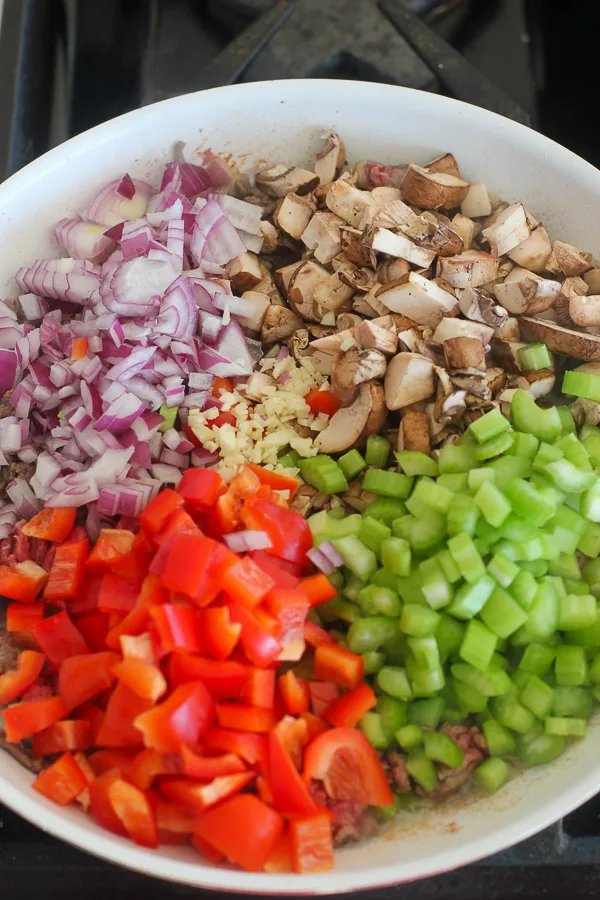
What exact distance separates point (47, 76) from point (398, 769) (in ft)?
6.46

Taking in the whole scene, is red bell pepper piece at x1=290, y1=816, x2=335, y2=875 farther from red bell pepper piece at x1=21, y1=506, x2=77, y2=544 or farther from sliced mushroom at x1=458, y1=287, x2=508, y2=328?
sliced mushroom at x1=458, y1=287, x2=508, y2=328

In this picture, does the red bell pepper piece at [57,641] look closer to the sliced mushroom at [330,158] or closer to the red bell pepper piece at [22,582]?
the red bell pepper piece at [22,582]

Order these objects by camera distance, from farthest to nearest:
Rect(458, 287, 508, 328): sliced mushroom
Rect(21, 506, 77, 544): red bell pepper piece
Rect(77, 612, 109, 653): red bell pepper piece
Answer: Rect(458, 287, 508, 328): sliced mushroom
Rect(21, 506, 77, 544): red bell pepper piece
Rect(77, 612, 109, 653): red bell pepper piece

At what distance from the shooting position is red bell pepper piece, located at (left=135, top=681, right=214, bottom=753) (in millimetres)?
1116

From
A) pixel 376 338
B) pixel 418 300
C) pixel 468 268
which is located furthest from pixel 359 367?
pixel 468 268

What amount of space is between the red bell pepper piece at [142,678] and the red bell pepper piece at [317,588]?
0.93 ft

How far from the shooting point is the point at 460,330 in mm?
1532

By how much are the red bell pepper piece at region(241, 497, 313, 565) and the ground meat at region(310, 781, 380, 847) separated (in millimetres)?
377

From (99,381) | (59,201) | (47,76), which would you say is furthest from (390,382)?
(47,76)

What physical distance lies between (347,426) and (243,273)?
45cm

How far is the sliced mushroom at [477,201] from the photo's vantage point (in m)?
1.80

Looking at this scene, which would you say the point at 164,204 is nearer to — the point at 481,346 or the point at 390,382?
the point at 390,382

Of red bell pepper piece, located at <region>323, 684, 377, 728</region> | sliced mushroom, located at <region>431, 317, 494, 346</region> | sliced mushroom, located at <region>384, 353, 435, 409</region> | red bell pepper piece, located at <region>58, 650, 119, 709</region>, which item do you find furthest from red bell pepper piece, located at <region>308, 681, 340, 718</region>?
sliced mushroom, located at <region>431, 317, 494, 346</region>

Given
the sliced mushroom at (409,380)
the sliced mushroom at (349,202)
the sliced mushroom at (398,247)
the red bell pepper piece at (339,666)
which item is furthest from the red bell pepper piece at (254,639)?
the sliced mushroom at (349,202)
